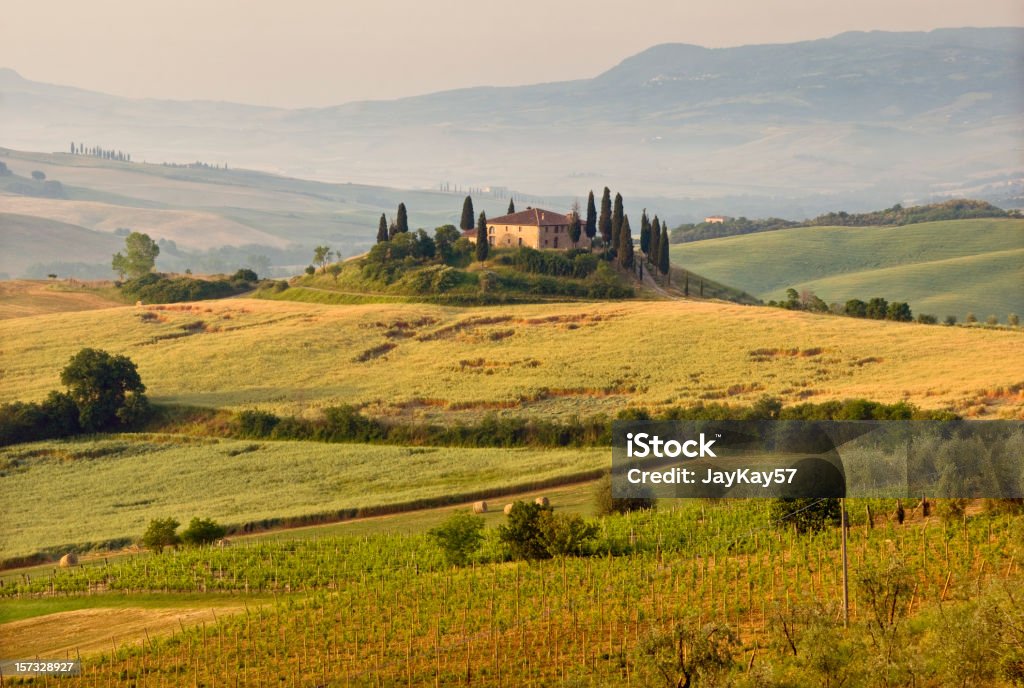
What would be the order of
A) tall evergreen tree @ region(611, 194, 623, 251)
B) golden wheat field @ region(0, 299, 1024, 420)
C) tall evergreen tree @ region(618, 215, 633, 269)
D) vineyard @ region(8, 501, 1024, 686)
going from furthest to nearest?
tall evergreen tree @ region(611, 194, 623, 251), tall evergreen tree @ region(618, 215, 633, 269), golden wheat field @ region(0, 299, 1024, 420), vineyard @ region(8, 501, 1024, 686)

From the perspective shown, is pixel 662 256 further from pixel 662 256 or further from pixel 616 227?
pixel 616 227

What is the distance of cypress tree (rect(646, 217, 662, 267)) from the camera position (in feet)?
430

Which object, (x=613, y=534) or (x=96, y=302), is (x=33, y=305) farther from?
(x=613, y=534)

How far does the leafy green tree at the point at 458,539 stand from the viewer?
47.2 m

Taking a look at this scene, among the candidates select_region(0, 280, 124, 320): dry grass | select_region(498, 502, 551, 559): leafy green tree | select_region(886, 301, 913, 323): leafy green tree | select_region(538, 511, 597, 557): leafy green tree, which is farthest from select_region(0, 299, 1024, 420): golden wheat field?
select_region(498, 502, 551, 559): leafy green tree

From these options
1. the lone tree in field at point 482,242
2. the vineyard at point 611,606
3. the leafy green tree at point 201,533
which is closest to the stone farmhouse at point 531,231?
the lone tree in field at point 482,242

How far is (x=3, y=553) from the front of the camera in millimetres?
56688

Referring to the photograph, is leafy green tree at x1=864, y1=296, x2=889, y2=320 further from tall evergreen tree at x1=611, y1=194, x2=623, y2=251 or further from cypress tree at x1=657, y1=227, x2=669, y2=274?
tall evergreen tree at x1=611, y1=194, x2=623, y2=251

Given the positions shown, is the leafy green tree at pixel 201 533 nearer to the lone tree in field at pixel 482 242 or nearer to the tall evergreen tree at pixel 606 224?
the lone tree in field at pixel 482 242

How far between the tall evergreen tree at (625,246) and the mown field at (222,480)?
5638 cm

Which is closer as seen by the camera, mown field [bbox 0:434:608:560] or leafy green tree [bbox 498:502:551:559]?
leafy green tree [bbox 498:502:551:559]

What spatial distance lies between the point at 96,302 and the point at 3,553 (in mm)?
85584

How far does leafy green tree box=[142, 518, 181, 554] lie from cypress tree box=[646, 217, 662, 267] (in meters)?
82.1

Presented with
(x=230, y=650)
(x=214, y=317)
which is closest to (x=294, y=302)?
(x=214, y=317)
